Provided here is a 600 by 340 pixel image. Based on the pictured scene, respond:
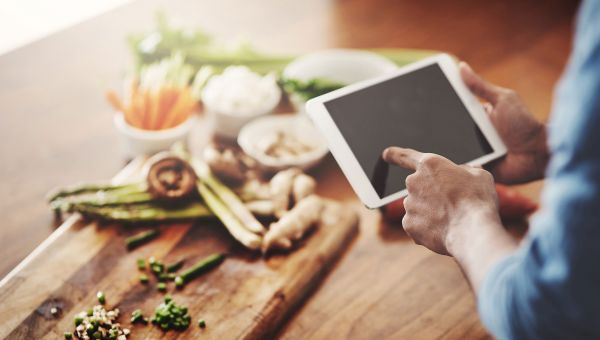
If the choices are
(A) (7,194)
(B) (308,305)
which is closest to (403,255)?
(B) (308,305)

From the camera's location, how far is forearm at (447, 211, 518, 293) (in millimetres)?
964

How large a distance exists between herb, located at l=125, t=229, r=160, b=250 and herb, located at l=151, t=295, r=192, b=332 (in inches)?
9.5

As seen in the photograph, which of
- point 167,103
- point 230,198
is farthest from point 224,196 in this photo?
point 167,103

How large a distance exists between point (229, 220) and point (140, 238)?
0.75 feet

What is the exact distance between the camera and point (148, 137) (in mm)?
1717

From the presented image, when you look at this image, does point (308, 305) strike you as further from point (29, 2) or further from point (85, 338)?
point (29, 2)

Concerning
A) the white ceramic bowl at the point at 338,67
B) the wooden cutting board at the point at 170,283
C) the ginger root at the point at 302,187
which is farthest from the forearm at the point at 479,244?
the white ceramic bowl at the point at 338,67

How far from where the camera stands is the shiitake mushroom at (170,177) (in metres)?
1.56

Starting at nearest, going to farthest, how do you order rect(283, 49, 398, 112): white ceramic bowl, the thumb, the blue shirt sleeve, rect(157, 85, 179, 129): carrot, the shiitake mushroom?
the blue shirt sleeve, the thumb, the shiitake mushroom, rect(157, 85, 179, 129): carrot, rect(283, 49, 398, 112): white ceramic bowl

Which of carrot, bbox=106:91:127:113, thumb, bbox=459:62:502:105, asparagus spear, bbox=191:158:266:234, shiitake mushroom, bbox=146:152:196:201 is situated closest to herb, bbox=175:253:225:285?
asparagus spear, bbox=191:158:266:234

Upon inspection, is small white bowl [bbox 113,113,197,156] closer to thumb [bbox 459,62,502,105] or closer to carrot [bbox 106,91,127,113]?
carrot [bbox 106,91,127,113]

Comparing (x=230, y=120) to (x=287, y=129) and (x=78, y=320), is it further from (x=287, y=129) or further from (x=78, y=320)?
(x=78, y=320)

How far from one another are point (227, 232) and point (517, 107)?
2.61ft

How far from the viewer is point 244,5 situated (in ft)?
8.34
